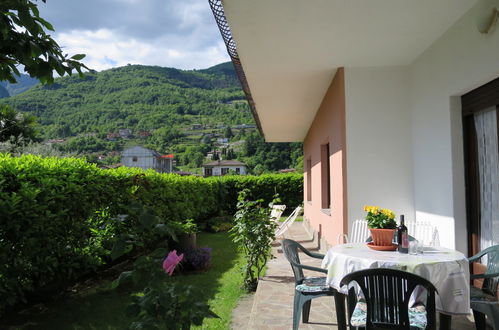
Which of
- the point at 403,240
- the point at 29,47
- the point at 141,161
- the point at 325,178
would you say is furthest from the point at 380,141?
the point at 141,161

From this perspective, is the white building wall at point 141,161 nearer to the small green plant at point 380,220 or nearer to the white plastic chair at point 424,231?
the white plastic chair at point 424,231

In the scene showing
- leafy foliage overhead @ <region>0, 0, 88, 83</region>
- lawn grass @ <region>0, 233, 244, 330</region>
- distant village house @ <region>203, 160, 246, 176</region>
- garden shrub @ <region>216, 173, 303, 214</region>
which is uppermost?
distant village house @ <region>203, 160, 246, 176</region>

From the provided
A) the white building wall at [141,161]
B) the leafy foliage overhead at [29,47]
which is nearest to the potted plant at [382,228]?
the leafy foliage overhead at [29,47]

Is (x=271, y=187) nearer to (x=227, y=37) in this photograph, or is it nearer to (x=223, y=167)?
(x=227, y=37)

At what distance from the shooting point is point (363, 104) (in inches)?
204

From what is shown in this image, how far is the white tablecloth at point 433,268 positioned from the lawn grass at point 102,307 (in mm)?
1141

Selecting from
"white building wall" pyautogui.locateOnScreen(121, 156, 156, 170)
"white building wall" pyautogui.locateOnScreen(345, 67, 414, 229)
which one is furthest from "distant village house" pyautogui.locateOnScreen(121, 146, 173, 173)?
"white building wall" pyautogui.locateOnScreen(345, 67, 414, 229)

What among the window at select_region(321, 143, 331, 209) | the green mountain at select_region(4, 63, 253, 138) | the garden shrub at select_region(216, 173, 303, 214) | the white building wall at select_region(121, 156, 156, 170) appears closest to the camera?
the window at select_region(321, 143, 331, 209)

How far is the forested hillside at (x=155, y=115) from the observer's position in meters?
36.7

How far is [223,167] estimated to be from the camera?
149 feet

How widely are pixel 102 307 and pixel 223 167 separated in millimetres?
40802

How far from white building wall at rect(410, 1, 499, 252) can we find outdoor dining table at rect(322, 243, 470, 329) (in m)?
1.29

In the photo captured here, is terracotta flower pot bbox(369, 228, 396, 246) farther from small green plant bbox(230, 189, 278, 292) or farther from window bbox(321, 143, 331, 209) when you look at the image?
window bbox(321, 143, 331, 209)

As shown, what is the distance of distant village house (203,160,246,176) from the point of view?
41.9 meters
